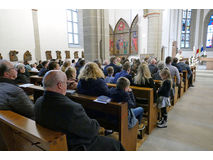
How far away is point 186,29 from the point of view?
19.2 m

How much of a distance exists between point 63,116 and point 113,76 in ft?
13.4

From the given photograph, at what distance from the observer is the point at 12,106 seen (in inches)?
A: 76.4

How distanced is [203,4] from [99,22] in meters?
5.23

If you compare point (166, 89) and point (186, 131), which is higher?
point (166, 89)

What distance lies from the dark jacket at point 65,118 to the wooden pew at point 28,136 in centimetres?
8

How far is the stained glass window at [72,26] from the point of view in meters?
12.7

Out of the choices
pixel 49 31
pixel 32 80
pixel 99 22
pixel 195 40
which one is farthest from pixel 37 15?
pixel 195 40

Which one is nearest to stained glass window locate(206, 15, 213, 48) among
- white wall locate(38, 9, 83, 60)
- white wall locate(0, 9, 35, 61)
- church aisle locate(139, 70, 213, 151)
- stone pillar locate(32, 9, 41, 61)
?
white wall locate(38, 9, 83, 60)

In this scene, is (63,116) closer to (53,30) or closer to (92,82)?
(92,82)

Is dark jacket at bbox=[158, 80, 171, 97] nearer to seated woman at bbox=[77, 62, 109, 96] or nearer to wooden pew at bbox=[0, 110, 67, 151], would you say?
seated woman at bbox=[77, 62, 109, 96]

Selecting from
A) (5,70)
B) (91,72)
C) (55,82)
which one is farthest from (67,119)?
(5,70)

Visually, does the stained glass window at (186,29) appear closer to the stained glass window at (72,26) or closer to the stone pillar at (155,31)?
the stone pillar at (155,31)

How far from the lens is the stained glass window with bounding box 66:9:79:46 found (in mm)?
12688

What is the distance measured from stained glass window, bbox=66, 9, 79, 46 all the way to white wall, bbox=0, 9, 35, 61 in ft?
10.3
